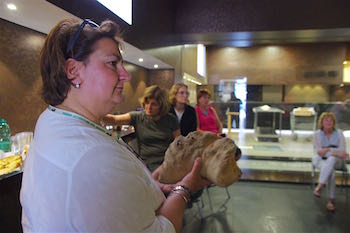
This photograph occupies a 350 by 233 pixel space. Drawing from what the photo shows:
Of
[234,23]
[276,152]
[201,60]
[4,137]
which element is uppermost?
[234,23]

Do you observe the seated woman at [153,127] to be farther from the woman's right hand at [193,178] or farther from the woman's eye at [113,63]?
the woman's eye at [113,63]

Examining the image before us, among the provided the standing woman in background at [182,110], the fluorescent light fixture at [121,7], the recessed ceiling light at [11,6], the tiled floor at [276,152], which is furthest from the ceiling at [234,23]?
the tiled floor at [276,152]

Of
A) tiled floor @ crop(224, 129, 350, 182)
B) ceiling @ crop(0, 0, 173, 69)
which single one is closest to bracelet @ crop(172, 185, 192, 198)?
ceiling @ crop(0, 0, 173, 69)

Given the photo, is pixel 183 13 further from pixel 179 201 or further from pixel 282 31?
pixel 179 201

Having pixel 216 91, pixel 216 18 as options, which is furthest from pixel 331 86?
pixel 216 18

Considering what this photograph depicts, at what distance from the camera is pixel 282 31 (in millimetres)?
3400

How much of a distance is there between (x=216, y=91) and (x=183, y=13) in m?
1.33

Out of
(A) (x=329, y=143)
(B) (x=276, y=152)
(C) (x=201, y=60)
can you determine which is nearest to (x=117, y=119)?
(C) (x=201, y=60)

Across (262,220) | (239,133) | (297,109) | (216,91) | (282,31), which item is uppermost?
(282,31)

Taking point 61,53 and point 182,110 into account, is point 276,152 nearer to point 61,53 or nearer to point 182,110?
point 182,110

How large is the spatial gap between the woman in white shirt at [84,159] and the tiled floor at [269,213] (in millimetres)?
2170

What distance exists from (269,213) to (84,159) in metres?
2.89

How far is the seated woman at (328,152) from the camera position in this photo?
3252 mm

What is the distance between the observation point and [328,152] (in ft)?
10.9
